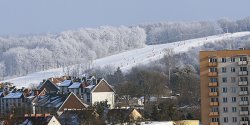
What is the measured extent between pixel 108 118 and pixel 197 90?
15.4 metres

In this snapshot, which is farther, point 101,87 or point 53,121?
point 101,87

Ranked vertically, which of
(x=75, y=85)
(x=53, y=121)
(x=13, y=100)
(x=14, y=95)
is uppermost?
(x=75, y=85)

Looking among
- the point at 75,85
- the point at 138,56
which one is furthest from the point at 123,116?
the point at 138,56

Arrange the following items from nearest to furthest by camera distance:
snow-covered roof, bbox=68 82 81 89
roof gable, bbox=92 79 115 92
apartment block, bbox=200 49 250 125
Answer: apartment block, bbox=200 49 250 125, roof gable, bbox=92 79 115 92, snow-covered roof, bbox=68 82 81 89

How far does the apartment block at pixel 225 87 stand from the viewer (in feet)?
86.1

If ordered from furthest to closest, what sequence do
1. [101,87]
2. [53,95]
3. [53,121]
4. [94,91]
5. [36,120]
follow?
[101,87]
[94,91]
[53,95]
[36,120]
[53,121]

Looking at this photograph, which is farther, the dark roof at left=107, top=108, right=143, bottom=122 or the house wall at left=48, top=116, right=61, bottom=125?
the dark roof at left=107, top=108, right=143, bottom=122

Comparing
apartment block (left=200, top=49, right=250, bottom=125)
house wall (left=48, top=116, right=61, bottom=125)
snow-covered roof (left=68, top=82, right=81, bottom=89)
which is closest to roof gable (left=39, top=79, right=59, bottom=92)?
snow-covered roof (left=68, top=82, right=81, bottom=89)

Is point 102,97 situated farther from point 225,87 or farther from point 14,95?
point 225,87

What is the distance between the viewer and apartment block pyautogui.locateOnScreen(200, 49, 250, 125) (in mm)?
26234

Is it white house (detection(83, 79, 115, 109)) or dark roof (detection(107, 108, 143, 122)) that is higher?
white house (detection(83, 79, 115, 109))

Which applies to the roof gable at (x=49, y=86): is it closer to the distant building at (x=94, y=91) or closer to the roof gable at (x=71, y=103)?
the distant building at (x=94, y=91)

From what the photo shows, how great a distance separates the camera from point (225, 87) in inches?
1053

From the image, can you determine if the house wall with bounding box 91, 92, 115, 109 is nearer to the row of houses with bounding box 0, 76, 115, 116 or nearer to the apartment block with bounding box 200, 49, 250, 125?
the row of houses with bounding box 0, 76, 115, 116
